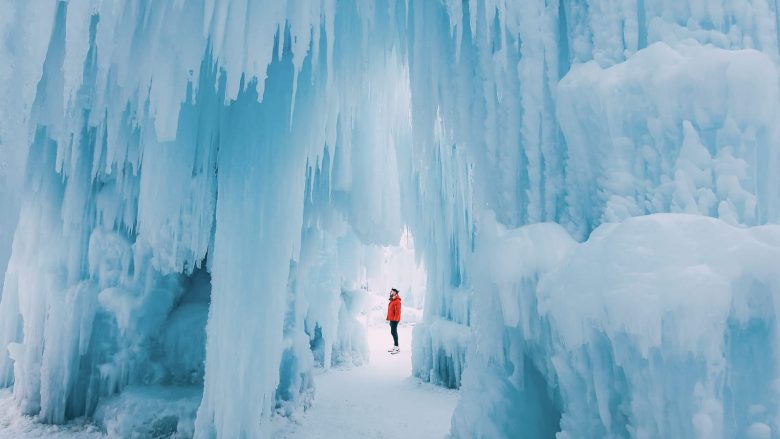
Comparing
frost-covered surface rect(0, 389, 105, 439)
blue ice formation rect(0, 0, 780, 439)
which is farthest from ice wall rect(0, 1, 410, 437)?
frost-covered surface rect(0, 389, 105, 439)

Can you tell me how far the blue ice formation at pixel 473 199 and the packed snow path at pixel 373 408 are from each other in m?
0.83

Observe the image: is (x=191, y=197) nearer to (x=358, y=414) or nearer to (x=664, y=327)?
(x=358, y=414)

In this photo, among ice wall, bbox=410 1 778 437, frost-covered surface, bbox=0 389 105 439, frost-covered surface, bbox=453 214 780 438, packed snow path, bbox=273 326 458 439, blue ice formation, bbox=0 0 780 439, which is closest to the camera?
frost-covered surface, bbox=453 214 780 438

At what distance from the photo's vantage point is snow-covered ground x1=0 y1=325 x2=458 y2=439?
659cm

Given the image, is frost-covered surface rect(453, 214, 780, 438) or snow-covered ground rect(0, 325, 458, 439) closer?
frost-covered surface rect(453, 214, 780, 438)

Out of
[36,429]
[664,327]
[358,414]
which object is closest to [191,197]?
[36,429]

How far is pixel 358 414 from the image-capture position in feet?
24.8

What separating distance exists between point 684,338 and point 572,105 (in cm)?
171

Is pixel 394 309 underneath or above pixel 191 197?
underneath

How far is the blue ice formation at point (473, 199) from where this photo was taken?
2268 mm

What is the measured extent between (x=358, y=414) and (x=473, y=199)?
193 inches

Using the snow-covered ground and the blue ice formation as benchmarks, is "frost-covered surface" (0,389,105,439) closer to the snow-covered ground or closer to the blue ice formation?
the snow-covered ground

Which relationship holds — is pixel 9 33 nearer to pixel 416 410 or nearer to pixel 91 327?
pixel 91 327

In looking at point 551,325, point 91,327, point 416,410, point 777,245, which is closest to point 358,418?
point 416,410
